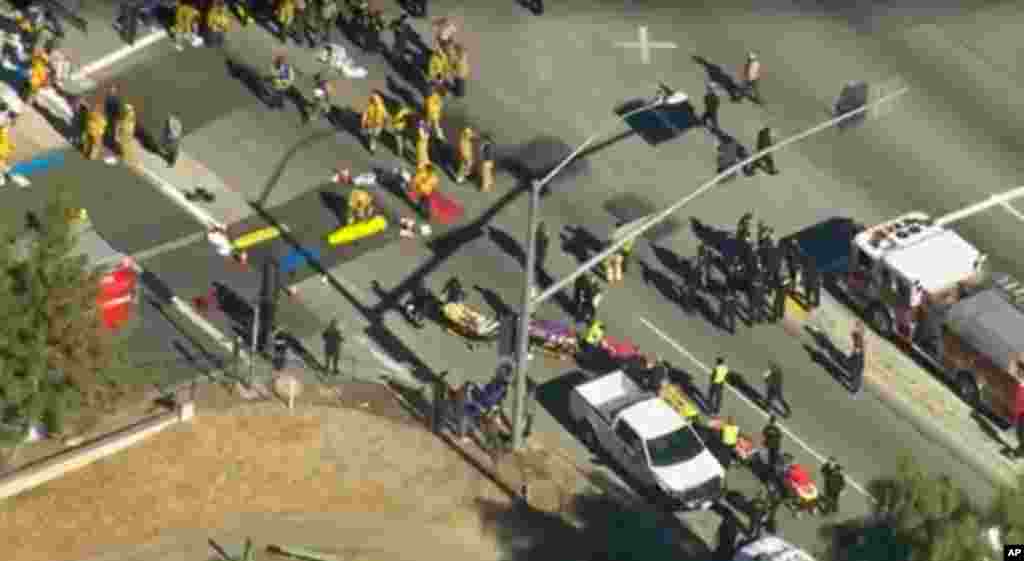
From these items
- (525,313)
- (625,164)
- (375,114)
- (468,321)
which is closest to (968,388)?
(625,164)

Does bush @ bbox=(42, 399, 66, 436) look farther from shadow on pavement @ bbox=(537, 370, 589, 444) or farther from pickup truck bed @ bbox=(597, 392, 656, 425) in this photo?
pickup truck bed @ bbox=(597, 392, 656, 425)

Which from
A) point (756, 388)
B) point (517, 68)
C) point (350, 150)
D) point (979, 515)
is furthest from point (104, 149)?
point (979, 515)

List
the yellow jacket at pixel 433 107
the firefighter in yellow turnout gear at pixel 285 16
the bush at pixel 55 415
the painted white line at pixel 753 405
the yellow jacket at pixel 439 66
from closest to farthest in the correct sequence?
the bush at pixel 55 415 → the painted white line at pixel 753 405 → the yellow jacket at pixel 433 107 → the yellow jacket at pixel 439 66 → the firefighter in yellow turnout gear at pixel 285 16

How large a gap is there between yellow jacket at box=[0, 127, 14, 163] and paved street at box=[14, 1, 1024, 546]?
1.54 metres

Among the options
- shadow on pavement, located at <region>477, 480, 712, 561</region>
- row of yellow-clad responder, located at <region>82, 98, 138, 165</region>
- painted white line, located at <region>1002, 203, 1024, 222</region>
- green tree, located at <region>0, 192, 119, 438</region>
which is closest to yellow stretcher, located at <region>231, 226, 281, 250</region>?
row of yellow-clad responder, located at <region>82, 98, 138, 165</region>

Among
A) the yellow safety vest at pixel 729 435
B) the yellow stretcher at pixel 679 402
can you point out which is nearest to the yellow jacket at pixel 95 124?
the yellow stretcher at pixel 679 402

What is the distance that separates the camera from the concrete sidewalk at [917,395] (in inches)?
3278

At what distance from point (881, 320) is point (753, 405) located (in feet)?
17.4

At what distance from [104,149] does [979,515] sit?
30563mm

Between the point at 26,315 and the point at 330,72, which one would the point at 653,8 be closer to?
the point at 330,72

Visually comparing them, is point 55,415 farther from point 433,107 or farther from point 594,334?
point 433,107

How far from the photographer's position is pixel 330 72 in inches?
3720

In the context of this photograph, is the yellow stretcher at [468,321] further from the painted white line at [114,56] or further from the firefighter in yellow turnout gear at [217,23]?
the painted white line at [114,56]

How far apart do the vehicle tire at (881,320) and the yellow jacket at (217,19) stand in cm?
2089
